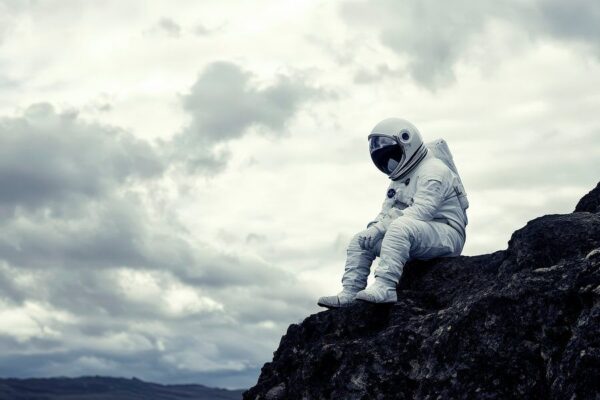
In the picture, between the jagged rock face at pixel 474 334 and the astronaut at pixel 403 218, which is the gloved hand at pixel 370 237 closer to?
the astronaut at pixel 403 218

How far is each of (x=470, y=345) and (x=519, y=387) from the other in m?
1.27

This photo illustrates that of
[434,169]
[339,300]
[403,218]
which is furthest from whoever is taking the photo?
[434,169]

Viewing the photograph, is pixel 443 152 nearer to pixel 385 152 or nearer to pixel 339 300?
pixel 385 152

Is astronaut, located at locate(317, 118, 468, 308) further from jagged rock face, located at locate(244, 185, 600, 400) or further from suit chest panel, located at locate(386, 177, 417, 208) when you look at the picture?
jagged rock face, located at locate(244, 185, 600, 400)

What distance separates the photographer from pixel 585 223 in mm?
16703

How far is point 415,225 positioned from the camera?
62.1 feet

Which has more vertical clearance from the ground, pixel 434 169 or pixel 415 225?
pixel 434 169

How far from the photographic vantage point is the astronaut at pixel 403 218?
18406mm

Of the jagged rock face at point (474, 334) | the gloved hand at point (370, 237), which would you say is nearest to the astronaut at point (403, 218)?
the gloved hand at point (370, 237)

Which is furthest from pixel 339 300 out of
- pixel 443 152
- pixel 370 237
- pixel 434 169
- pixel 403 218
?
pixel 443 152

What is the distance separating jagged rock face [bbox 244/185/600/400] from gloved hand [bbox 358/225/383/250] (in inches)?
55.2

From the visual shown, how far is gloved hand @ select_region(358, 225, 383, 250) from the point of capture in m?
19.5

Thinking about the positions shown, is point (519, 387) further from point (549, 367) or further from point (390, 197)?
point (390, 197)

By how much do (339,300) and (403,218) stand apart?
2459mm
